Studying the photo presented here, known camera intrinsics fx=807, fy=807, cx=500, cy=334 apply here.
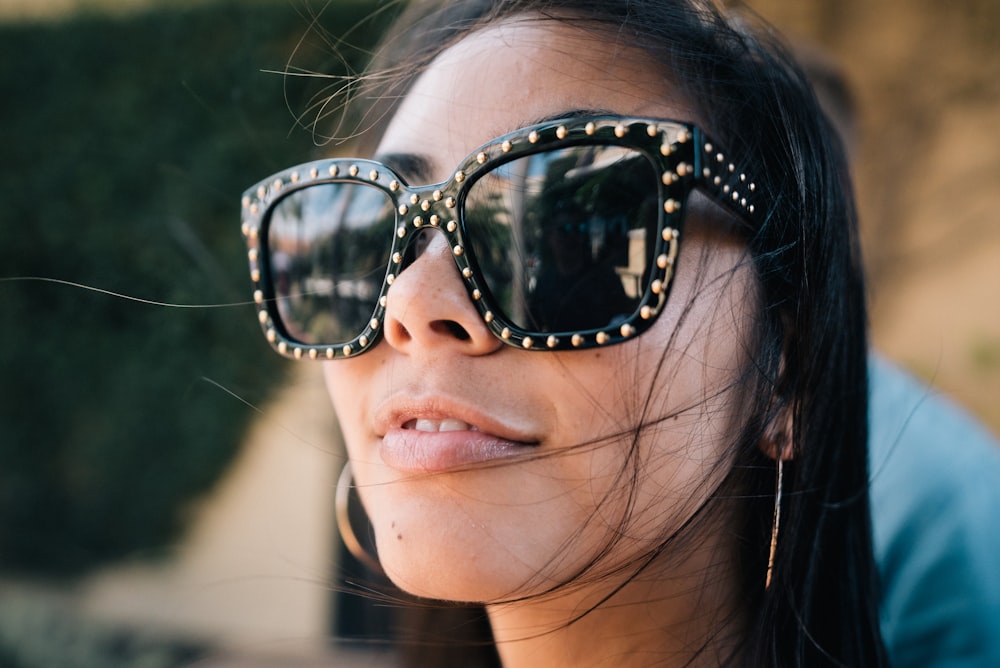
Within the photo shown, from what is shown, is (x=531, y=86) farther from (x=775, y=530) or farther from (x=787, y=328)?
(x=775, y=530)

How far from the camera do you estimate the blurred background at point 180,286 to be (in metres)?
4.62

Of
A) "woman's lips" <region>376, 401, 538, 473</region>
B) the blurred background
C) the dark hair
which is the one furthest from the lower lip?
the blurred background

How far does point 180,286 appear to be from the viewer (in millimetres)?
4078

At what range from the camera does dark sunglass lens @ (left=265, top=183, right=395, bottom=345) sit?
1.20 metres

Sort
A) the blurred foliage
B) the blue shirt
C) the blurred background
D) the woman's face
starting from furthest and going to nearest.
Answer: the blurred foliage, the blurred background, the blue shirt, the woman's face

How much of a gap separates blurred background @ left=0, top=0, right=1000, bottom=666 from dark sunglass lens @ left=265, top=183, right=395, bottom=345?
2973mm

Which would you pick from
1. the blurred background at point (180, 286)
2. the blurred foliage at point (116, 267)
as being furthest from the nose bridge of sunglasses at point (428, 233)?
the blurred foliage at point (116, 267)

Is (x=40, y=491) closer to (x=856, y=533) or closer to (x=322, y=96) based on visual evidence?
(x=322, y=96)

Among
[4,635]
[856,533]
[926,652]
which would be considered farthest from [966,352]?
[4,635]

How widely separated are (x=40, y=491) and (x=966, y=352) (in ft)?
19.4

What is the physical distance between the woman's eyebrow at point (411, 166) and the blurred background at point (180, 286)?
10.4 ft

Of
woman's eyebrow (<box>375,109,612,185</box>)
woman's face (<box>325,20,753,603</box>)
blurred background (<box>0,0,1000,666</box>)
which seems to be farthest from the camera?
blurred background (<box>0,0,1000,666</box>)

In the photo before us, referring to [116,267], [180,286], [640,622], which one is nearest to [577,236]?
[640,622]

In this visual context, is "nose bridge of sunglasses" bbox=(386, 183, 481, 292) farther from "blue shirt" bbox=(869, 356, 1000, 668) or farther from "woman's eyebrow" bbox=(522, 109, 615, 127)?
"blue shirt" bbox=(869, 356, 1000, 668)
